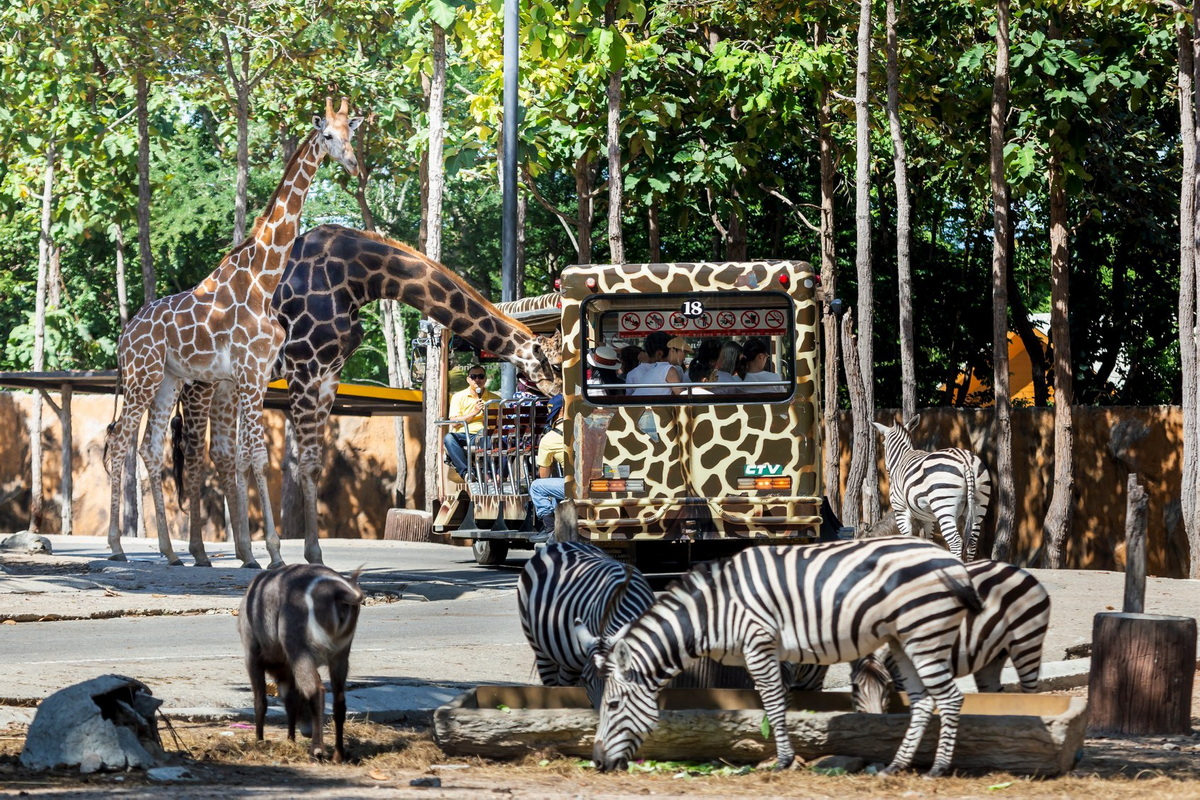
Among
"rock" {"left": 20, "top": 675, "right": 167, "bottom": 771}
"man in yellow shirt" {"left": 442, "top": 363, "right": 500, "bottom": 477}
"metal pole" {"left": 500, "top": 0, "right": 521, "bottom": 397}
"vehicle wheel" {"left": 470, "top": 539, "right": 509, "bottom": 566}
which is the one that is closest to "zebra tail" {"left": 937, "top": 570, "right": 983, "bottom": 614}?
"rock" {"left": 20, "top": 675, "right": 167, "bottom": 771}

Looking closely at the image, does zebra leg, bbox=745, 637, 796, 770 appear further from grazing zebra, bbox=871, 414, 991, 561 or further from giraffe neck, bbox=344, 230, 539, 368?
grazing zebra, bbox=871, 414, 991, 561

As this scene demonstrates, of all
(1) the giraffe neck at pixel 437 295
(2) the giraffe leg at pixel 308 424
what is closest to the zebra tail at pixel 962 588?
(1) the giraffe neck at pixel 437 295

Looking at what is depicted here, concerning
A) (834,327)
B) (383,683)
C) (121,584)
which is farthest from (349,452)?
(383,683)

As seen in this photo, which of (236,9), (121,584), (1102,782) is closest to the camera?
(1102,782)

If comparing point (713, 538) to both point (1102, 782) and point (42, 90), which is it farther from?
point (42, 90)

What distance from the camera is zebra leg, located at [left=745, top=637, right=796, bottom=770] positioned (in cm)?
760

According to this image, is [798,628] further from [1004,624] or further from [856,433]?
[856,433]

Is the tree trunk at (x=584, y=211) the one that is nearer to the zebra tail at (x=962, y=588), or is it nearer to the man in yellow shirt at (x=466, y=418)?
the man in yellow shirt at (x=466, y=418)

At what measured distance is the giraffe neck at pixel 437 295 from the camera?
55.9 ft

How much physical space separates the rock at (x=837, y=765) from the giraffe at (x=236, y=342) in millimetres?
10092

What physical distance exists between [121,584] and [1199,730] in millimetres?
10065

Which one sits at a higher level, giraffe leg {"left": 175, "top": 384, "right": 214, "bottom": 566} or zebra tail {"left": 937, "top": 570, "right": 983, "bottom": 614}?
giraffe leg {"left": 175, "top": 384, "right": 214, "bottom": 566}

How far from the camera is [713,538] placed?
14.4 m

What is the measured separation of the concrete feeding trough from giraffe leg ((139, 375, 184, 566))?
1030 centimetres
